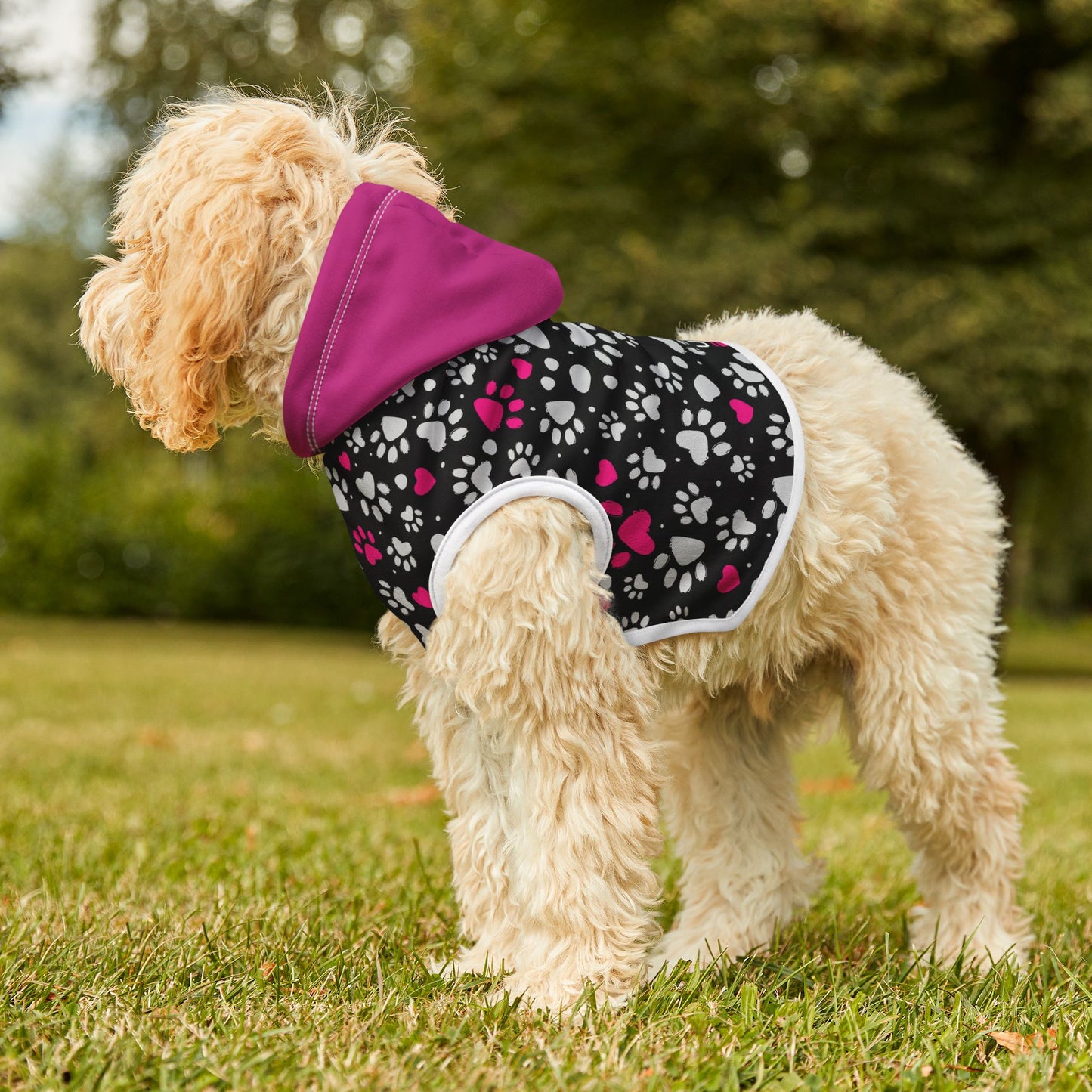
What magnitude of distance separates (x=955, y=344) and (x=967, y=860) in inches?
468

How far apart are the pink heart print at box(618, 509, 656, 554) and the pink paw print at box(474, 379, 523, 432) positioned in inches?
13.0

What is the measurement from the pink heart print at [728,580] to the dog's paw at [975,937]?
1206 millimetres

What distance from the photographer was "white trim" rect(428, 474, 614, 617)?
240cm

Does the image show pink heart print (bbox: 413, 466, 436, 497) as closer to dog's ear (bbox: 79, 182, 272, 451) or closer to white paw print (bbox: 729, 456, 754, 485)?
dog's ear (bbox: 79, 182, 272, 451)

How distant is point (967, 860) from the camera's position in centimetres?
321

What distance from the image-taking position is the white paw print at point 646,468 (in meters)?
2.53

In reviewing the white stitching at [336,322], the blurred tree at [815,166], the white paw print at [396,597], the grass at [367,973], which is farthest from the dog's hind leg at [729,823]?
the blurred tree at [815,166]

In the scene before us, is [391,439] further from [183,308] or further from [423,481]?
[183,308]

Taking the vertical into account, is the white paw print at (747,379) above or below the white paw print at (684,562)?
above

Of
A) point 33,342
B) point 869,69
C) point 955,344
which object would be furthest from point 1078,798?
point 33,342

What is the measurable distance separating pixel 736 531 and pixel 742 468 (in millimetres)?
147

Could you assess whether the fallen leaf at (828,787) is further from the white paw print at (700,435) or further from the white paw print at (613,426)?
the white paw print at (613,426)

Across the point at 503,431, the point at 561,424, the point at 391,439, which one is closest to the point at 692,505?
the point at 561,424

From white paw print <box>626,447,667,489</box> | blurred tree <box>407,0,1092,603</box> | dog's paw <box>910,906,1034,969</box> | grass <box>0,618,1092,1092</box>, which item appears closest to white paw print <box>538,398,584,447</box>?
white paw print <box>626,447,667,489</box>
